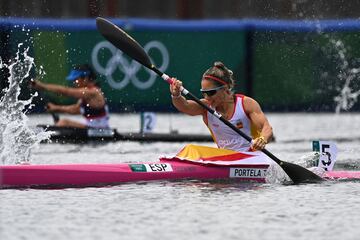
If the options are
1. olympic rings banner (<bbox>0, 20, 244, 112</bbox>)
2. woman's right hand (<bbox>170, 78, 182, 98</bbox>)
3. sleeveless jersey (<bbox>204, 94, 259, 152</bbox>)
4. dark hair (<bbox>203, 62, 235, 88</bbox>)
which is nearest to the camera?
woman's right hand (<bbox>170, 78, 182, 98</bbox>)

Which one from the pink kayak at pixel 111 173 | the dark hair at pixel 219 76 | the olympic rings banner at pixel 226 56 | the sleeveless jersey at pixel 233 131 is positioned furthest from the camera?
the olympic rings banner at pixel 226 56

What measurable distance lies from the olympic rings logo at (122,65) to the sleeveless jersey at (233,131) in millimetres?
11872

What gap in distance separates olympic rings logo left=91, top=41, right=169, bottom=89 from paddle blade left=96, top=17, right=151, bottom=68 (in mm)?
11549

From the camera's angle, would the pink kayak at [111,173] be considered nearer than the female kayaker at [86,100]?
Yes

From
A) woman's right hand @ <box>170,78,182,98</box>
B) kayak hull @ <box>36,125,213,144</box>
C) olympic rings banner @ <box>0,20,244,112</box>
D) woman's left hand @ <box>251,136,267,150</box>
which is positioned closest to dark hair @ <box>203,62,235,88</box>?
woman's right hand @ <box>170,78,182,98</box>

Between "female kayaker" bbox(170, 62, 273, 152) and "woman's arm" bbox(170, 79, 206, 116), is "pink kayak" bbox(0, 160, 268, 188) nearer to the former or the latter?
"female kayaker" bbox(170, 62, 273, 152)

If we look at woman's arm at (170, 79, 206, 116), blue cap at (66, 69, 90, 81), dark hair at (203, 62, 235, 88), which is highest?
blue cap at (66, 69, 90, 81)

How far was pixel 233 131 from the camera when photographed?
1116 cm

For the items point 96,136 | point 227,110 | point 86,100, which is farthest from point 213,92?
point 86,100

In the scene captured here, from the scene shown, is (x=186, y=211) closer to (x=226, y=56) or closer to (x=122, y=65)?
(x=122, y=65)

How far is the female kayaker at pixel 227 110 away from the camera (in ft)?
35.4

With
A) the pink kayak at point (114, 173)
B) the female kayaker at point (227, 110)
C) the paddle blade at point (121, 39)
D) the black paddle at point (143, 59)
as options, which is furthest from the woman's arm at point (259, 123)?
the paddle blade at point (121, 39)

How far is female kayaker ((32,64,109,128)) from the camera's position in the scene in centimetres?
1706

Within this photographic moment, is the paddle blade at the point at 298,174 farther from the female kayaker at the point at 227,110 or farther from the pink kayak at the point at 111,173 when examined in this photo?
the female kayaker at the point at 227,110
